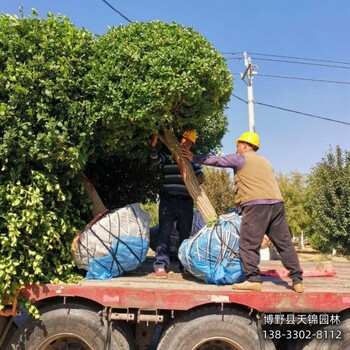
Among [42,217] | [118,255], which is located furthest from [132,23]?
[118,255]

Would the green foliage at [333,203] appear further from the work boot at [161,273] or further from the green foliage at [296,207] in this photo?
the work boot at [161,273]

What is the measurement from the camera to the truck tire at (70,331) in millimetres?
3555

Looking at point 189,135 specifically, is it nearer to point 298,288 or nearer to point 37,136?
point 37,136

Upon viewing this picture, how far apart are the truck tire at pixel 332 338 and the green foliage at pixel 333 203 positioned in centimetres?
1304

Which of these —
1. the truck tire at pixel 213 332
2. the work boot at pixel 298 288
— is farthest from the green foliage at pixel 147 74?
the work boot at pixel 298 288

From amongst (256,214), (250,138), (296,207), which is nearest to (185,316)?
(256,214)

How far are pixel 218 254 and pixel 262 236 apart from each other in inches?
18.6

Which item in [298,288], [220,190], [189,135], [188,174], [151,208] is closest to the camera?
[298,288]

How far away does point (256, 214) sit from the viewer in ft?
12.4

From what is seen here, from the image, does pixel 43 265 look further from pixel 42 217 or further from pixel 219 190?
pixel 219 190

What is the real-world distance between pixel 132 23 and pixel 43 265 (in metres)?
2.60

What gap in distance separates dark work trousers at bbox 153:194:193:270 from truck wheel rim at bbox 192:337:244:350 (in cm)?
118

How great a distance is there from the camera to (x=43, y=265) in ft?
12.2

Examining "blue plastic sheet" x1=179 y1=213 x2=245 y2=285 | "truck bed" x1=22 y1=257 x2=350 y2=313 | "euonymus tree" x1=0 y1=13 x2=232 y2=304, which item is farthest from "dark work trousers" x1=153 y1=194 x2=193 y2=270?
"euonymus tree" x1=0 y1=13 x2=232 y2=304
